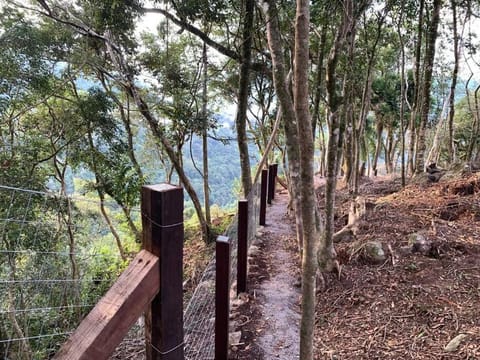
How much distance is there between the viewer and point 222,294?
2367 millimetres

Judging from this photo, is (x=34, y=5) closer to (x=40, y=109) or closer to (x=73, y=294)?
(x=40, y=109)

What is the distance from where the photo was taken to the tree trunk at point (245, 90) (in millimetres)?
5723

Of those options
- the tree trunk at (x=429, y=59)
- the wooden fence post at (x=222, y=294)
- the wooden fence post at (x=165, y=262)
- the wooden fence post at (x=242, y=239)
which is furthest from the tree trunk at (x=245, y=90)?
the wooden fence post at (x=165, y=262)

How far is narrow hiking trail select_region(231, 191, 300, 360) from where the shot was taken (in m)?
2.88

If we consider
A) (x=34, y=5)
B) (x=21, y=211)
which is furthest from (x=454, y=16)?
(x=21, y=211)

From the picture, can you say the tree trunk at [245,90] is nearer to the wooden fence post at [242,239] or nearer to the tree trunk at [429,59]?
the wooden fence post at [242,239]

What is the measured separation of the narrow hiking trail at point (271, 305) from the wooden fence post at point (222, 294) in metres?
0.36

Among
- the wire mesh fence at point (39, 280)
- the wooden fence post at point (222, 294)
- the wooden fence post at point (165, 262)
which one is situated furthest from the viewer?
the wire mesh fence at point (39, 280)

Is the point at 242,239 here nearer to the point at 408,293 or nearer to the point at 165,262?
the point at 408,293

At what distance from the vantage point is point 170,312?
1155mm

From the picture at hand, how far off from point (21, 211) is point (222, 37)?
6.97m

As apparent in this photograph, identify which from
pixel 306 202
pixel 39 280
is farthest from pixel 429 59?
pixel 39 280

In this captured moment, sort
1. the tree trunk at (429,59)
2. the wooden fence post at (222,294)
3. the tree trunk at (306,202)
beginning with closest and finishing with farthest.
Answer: the tree trunk at (306,202), the wooden fence post at (222,294), the tree trunk at (429,59)

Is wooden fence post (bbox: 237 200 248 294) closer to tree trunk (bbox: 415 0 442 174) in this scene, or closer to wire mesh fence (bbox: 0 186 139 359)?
wire mesh fence (bbox: 0 186 139 359)
